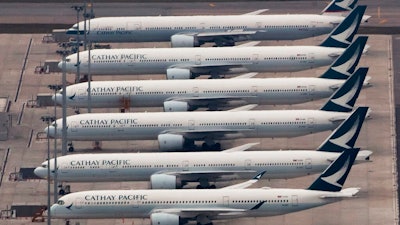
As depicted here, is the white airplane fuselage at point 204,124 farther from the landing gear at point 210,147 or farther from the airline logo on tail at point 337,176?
the airline logo on tail at point 337,176

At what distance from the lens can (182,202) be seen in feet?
567

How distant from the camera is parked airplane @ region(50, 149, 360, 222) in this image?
172 meters

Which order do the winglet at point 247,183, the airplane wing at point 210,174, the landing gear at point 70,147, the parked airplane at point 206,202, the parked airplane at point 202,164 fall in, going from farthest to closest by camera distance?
the landing gear at point 70,147, the airplane wing at point 210,174, the parked airplane at point 202,164, the winglet at point 247,183, the parked airplane at point 206,202

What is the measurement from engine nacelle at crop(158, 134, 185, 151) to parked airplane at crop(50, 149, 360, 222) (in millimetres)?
19723

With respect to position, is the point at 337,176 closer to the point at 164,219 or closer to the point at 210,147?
the point at 164,219

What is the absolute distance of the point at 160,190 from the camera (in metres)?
174

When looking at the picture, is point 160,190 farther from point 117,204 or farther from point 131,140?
point 131,140

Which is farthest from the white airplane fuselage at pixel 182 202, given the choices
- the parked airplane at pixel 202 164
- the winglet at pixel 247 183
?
the parked airplane at pixel 202 164

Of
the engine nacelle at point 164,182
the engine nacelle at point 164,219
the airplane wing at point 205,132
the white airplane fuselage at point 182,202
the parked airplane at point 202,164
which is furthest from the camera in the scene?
the airplane wing at point 205,132

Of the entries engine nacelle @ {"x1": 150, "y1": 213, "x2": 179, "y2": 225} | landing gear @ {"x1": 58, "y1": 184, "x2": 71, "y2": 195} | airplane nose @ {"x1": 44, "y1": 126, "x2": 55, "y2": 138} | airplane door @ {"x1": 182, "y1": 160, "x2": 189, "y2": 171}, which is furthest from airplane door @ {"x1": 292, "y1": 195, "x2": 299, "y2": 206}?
airplane nose @ {"x1": 44, "y1": 126, "x2": 55, "y2": 138}

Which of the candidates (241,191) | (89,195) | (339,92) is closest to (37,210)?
(89,195)

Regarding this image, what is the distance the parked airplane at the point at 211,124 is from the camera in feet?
635

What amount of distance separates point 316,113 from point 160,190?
2502 centimetres

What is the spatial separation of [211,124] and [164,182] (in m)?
15.5
